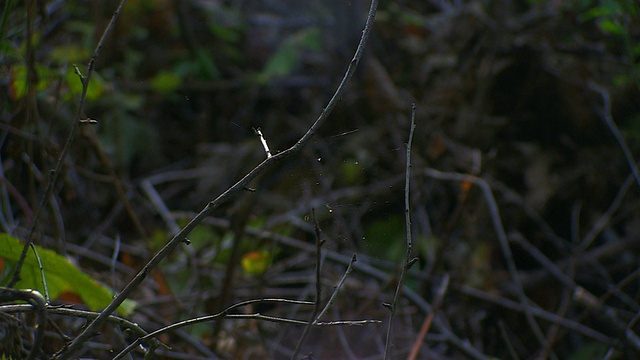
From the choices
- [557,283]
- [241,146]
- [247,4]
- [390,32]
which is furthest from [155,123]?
[557,283]

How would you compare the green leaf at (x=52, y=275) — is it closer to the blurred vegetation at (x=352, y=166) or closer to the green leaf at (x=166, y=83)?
the blurred vegetation at (x=352, y=166)

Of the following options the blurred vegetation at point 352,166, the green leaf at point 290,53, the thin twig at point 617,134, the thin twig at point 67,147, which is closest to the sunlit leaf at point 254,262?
the blurred vegetation at point 352,166

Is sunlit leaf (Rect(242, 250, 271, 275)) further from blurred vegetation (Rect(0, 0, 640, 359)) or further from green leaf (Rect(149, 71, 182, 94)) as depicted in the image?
green leaf (Rect(149, 71, 182, 94))

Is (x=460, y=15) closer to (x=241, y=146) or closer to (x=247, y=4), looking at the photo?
(x=241, y=146)

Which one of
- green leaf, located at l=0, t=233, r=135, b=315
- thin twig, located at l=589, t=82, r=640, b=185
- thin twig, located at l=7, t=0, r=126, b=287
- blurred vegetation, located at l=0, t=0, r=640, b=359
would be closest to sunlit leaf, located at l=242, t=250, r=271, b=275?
blurred vegetation, located at l=0, t=0, r=640, b=359

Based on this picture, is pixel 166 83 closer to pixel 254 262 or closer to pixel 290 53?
pixel 290 53
